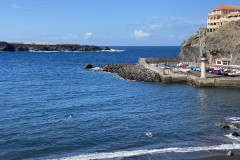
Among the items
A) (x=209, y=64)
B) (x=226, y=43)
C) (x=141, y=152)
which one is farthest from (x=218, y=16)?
(x=141, y=152)

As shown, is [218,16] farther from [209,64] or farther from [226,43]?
[209,64]

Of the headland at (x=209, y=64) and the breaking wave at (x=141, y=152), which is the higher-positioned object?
the headland at (x=209, y=64)

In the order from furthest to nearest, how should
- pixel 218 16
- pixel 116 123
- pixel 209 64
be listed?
pixel 218 16
pixel 209 64
pixel 116 123

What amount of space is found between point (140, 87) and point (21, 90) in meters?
20.8

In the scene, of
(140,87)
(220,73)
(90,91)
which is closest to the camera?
(90,91)

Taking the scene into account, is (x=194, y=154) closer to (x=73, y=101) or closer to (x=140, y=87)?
(x=73, y=101)

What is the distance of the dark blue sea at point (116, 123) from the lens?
866 inches

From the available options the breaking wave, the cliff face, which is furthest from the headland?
the breaking wave

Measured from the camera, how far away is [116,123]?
28.9 meters

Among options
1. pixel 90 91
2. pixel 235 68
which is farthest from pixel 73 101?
pixel 235 68

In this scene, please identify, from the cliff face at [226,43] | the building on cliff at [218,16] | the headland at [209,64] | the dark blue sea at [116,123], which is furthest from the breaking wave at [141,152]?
the building on cliff at [218,16]

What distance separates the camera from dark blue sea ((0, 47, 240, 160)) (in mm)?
22000

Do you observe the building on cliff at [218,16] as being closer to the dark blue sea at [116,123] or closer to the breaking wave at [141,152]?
the dark blue sea at [116,123]

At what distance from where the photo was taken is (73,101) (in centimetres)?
3953
